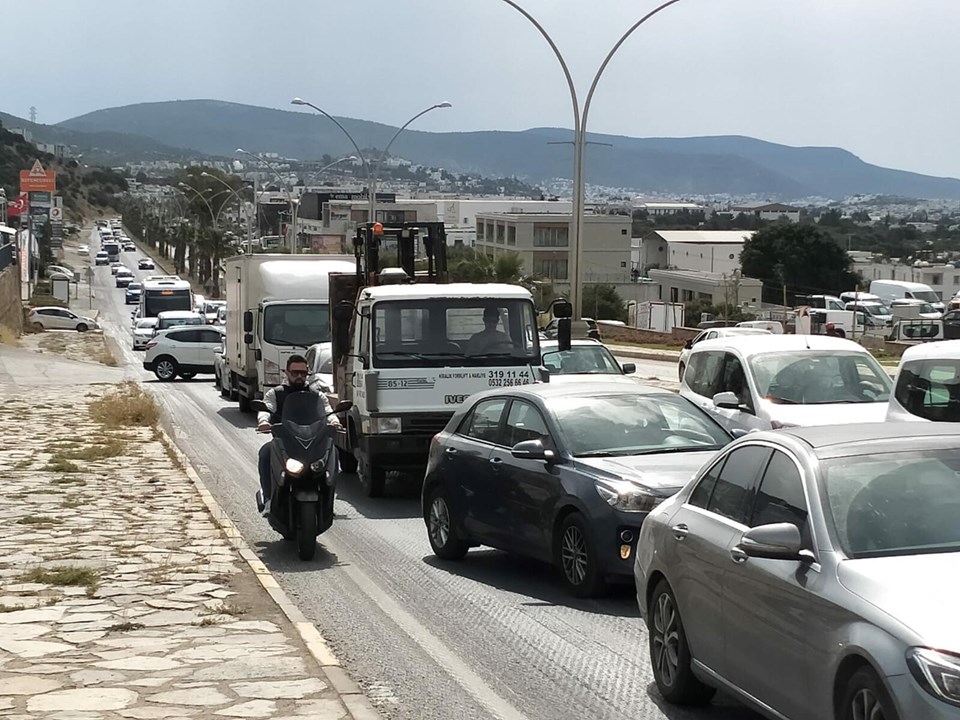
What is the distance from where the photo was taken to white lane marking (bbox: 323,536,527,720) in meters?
7.94

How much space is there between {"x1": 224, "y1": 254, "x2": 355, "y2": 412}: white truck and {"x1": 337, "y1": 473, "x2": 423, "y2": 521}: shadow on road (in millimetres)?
8284

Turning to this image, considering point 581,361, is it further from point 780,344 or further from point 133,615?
point 133,615

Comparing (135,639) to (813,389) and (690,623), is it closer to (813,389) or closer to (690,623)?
(690,623)

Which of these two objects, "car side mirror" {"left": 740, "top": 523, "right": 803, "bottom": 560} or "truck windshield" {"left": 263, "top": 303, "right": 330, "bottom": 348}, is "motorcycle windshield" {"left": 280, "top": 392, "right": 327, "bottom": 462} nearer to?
"car side mirror" {"left": 740, "top": 523, "right": 803, "bottom": 560}

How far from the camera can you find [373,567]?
12.8m

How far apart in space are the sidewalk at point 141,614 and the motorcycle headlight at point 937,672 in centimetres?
303

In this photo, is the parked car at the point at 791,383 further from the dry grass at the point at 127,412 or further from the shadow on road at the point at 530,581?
the dry grass at the point at 127,412

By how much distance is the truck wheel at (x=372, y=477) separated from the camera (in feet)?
57.3

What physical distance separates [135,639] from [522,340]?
9317 millimetres

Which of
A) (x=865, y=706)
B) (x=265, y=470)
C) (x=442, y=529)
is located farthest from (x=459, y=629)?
(x=865, y=706)

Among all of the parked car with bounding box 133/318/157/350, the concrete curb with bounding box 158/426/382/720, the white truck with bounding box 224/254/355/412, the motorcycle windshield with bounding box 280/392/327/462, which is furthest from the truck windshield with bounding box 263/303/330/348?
the parked car with bounding box 133/318/157/350

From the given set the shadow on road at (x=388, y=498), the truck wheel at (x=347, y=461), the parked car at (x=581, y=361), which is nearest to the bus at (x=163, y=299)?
the parked car at (x=581, y=361)

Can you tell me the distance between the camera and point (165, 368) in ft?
147

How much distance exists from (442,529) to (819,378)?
5.25m
